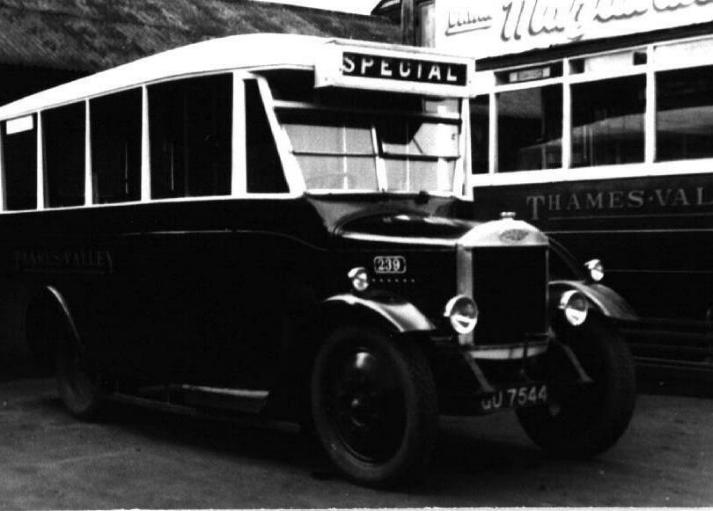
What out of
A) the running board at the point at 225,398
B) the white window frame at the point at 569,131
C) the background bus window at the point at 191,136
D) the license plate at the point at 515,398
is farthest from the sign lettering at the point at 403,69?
the white window frame at the point at 569,131

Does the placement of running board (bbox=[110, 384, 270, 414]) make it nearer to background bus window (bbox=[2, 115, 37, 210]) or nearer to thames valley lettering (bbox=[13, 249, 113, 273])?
thames valley lettering (bbox=[13, 249, 113, 273])

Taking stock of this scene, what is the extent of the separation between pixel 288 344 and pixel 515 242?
1430mm

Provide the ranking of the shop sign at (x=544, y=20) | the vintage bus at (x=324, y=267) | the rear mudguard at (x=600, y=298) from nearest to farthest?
the vintage bus at (x=324, y=267) → the rear mudguard at (x=600, y=298) → the shop sign at (x=544, y=20)

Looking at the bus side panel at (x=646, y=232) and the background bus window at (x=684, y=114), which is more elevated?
the background bus window at (x=684, y=114)

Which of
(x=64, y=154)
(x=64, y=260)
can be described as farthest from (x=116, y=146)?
(x=64, y=260)

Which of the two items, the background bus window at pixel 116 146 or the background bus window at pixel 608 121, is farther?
the background bus window at pixel 608 121

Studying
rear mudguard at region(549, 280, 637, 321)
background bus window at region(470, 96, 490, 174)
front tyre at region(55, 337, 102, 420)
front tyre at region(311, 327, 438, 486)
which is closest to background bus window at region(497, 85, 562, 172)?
background bus window at region(470, 96, 490, 174)

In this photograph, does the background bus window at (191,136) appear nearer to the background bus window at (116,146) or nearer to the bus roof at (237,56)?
the bus roof at (237,56)

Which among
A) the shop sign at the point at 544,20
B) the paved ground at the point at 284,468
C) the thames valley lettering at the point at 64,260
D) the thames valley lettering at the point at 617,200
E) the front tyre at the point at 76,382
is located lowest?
the paved ground at the point at 284,468

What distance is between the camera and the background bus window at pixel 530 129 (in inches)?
469

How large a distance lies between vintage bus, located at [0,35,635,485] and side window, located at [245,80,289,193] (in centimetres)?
1

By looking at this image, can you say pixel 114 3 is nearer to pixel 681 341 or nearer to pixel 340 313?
pixel 681 341

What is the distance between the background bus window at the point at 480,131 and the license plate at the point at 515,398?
6098mm

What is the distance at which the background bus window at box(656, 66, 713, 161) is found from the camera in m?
10.6
